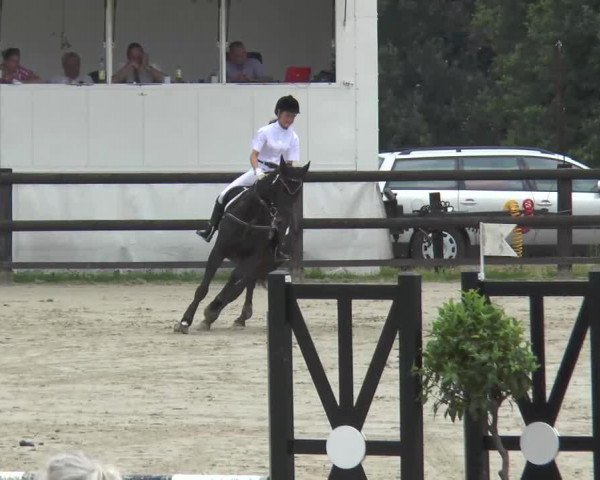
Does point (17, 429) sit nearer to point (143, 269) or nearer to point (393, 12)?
point (143, 269)

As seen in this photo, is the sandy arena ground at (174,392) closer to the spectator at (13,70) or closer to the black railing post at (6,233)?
the black railing post at (6,233)

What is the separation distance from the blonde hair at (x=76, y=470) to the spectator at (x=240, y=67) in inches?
627

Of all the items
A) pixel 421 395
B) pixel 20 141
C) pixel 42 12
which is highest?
pixel 42 12

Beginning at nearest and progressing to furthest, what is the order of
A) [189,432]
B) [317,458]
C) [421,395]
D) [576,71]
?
[421,395] → [317,458] → [189,432] → [576,71]

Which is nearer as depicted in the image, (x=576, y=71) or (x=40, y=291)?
(x=40, y=291)

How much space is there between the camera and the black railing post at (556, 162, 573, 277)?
58.5 ft

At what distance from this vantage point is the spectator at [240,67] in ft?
63.7

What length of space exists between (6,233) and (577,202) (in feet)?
27.4

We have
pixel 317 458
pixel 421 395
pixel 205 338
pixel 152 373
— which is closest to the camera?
pixel 421 395

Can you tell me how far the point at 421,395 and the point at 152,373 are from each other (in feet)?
15.4

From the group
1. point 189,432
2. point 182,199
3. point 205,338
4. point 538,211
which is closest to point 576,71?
point 538,211

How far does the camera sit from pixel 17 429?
28.2 ft

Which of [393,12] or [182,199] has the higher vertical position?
[393,12]

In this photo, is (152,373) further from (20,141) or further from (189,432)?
(20,141)
